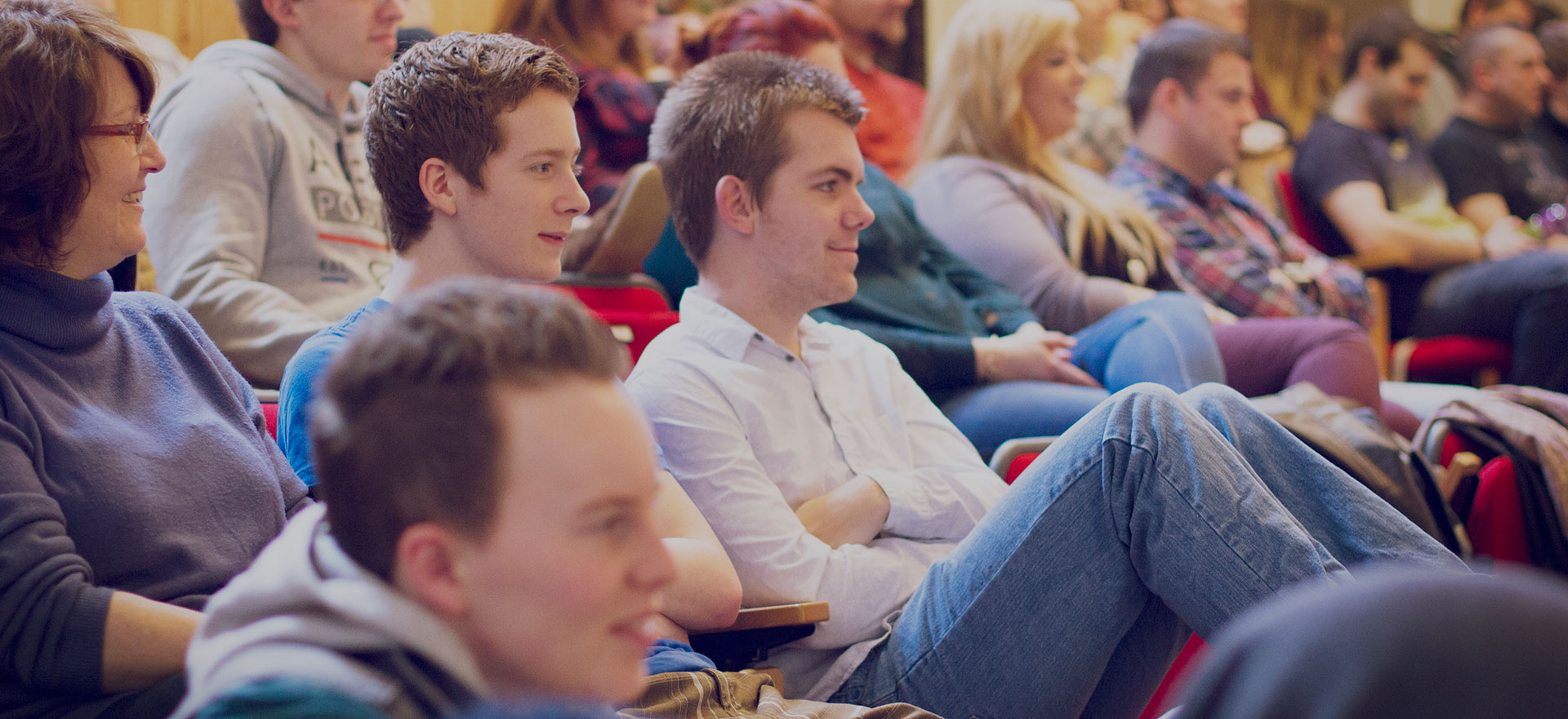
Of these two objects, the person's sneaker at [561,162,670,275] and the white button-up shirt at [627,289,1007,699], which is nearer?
the white button-up shirt at [627,289,1007,699]

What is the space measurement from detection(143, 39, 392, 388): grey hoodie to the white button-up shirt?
0.52m

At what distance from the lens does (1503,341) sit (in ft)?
10.8

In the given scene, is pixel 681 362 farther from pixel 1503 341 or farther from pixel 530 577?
pixel 1503 341

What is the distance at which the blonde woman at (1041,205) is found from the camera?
241 cm

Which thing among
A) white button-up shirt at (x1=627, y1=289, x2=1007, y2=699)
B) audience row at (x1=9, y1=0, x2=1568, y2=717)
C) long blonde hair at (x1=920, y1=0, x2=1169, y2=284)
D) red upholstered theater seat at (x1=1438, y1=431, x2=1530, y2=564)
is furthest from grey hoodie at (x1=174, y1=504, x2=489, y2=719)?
long blonde hair at (x1=920, y1=0, x2=1169, y2=284)

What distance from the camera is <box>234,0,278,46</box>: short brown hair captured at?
6.55 ft

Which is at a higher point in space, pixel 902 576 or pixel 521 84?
pixel 521 84

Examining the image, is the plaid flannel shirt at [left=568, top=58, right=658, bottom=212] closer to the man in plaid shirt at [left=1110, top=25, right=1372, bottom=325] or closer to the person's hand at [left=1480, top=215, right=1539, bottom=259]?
the man in plaid shirt at [left=1110, top=25, right=1372, bottom=325]

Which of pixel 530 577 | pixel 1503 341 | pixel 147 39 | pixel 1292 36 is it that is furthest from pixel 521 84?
pixel 1292 36

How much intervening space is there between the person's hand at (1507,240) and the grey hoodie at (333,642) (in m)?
3.67

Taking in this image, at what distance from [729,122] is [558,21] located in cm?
117

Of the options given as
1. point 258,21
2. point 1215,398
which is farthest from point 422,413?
point 258,21

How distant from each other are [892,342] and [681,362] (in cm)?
63

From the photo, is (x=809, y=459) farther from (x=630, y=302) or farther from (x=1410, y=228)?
(x=1410, y=228)
